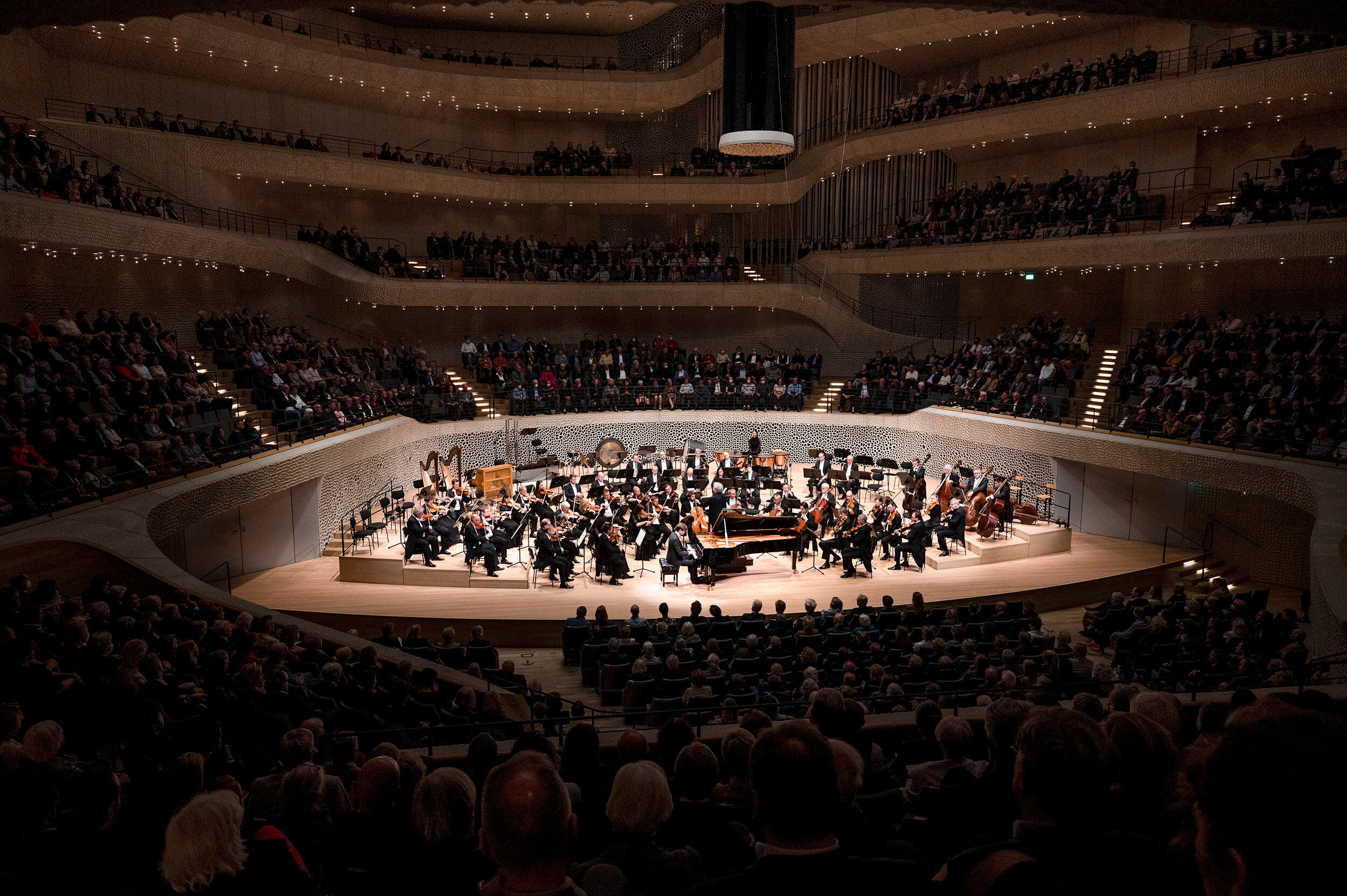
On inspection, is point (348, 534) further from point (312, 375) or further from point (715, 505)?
point (715, 505)

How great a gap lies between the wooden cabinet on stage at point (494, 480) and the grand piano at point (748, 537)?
260 inches

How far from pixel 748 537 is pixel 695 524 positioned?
1.52 metres

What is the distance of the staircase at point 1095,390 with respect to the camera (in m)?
21.4

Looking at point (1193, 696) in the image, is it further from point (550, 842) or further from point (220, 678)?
point (220, 678)

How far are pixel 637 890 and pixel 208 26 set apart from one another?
26.9 meters

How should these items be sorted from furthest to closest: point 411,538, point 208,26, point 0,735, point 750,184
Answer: point 750,184
point 208,26
point 411,538
point 0,735

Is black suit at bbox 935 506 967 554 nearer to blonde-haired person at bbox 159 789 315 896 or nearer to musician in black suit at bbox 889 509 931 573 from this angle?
musician in black suit at bbox 889 509 931 573

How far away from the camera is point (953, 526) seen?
18656mm

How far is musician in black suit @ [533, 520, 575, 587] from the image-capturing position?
17.0 m

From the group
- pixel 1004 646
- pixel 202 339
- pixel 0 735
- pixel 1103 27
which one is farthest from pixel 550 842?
pixel 1103 27

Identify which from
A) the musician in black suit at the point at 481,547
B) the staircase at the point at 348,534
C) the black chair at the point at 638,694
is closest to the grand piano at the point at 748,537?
the musician in black suit at the point at 481,547

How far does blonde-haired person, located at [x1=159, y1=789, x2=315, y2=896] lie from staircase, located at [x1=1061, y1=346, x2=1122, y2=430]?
2103 centimetres

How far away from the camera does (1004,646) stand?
10898 millimetres

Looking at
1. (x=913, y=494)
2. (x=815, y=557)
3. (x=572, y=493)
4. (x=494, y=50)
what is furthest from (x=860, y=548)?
(x=494, y=50)
